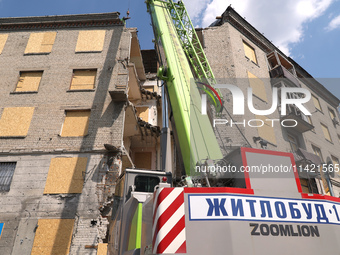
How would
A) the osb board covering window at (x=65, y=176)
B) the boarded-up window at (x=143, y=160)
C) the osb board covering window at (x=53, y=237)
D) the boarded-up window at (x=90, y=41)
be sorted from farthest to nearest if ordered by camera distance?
the boarded-up window at (x=143, y=160) < the boarded-up window at (x=90, y=41) < the osb board covering window at (x=65, y=176) < the osb board covering window at (x=53, y=237)

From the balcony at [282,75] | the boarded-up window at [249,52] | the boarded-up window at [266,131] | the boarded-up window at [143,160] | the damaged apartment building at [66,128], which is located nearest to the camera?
the damaged apartment building at [66,128]

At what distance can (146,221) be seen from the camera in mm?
3908

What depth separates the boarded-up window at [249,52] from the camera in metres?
19.9

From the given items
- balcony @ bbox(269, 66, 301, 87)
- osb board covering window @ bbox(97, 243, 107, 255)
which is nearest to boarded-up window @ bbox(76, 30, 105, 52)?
osb board covering window @ bbox(97, 243, 107, 255)

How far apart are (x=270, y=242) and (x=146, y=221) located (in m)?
1.86

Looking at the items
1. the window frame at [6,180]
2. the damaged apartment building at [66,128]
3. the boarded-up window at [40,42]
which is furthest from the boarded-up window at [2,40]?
the window frame at [6,180]

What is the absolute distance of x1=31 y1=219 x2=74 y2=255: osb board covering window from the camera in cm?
1072

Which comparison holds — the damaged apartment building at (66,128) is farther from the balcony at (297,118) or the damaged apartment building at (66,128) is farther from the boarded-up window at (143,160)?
the balcony at (297,118)

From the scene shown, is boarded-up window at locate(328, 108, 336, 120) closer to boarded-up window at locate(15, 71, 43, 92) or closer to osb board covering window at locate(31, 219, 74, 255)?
osb board covering window at locate(31, 219, 74, 255)

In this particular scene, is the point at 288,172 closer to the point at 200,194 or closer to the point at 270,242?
the point at 270,242

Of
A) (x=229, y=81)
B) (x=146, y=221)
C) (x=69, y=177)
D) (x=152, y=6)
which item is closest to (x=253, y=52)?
(x=229, y=81)

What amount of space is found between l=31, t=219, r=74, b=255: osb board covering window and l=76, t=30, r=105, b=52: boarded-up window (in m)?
11.1

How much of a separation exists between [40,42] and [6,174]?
9.77m

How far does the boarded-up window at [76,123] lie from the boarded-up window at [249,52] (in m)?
13.3
